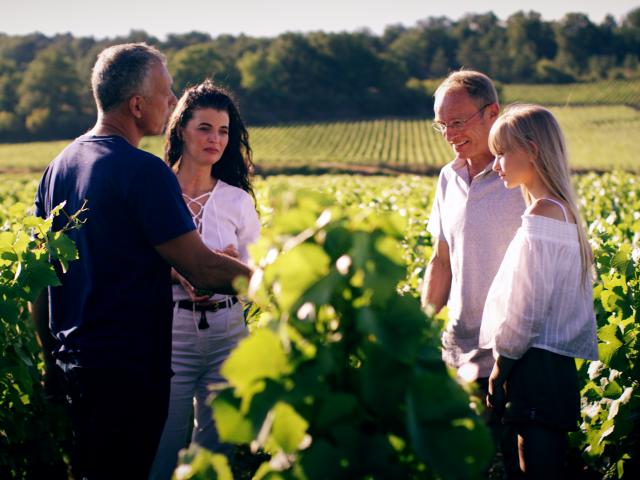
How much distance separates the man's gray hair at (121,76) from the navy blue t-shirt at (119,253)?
0.60ft

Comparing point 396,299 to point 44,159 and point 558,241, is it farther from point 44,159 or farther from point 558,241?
point 44,159

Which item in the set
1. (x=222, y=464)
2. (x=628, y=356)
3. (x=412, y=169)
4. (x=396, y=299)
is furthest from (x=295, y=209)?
(x=412, y=169)

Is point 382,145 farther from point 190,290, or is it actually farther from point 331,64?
point 190,290

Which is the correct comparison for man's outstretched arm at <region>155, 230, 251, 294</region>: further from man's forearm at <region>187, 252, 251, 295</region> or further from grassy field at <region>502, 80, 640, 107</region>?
grassy field at <region>502, 80, 640, 107</region>

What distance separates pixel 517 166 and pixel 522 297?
0.50 m

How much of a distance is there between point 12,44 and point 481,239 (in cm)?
12427

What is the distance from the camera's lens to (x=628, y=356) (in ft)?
10.8

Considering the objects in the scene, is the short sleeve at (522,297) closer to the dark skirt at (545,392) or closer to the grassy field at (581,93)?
the dark skirt at (545,392)

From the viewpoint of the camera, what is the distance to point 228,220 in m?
3.11

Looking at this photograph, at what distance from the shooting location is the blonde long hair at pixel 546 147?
2.38 metres

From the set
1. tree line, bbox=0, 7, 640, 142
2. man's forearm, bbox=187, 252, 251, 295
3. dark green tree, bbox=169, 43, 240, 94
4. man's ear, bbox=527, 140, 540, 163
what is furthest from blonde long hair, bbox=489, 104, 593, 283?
dark green tree, bbox=169, 43, 240, 94

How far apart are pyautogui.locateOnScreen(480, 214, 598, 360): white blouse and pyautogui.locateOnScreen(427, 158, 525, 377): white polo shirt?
13.9 inches

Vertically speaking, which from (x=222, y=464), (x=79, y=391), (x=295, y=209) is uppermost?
(x=295, y=209)

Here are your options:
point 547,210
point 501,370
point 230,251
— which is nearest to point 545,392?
point 501,370
